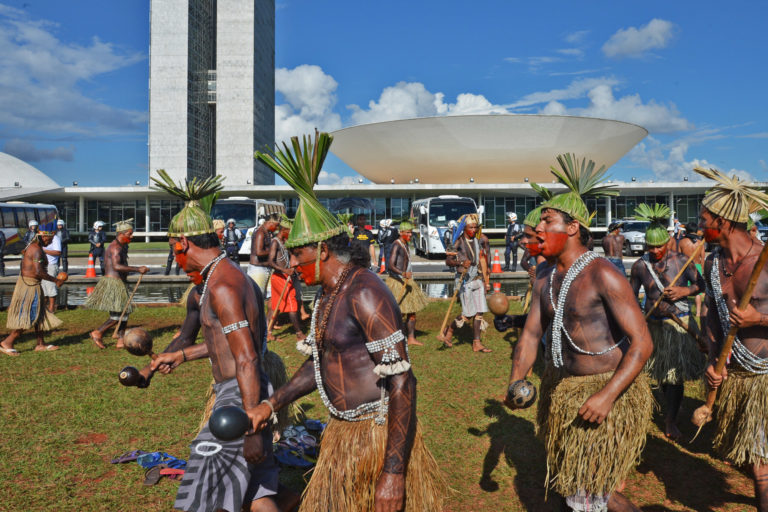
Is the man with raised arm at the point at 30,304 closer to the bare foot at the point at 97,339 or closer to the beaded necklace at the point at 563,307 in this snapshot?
the bare foot at the point at 97,339

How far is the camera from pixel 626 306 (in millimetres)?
3006

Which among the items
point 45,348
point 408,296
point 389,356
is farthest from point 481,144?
point 389,356

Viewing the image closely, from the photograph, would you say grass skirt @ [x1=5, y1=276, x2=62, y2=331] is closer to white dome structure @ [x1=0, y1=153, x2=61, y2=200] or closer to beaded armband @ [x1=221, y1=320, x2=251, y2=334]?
beaded armband @ [x1=221, y1=320, x2=251, y2=334]

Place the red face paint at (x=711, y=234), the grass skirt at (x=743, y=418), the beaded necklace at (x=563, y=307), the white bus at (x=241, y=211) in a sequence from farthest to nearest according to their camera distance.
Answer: the white bus at (x=241, y=211) → the red face paint at (x=711, y=234) → the grass skirt at (x=743, y=418) → the beaded necklace at (x=563, y=307)

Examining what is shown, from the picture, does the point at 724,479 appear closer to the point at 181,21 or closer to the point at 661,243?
the point at 661,243

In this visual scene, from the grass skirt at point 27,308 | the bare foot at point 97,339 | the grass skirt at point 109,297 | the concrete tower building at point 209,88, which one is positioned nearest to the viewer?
the grass skirt at point 27,308

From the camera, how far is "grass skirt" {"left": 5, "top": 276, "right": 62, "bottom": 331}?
8672mm

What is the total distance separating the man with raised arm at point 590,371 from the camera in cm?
298

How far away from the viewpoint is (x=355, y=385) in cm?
280

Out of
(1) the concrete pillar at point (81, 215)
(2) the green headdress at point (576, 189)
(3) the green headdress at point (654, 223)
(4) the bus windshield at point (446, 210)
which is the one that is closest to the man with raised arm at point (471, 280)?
(3) the green headdress at point (654, 223)

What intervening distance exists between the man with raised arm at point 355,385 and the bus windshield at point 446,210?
24255mm

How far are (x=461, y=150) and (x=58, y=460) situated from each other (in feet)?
176

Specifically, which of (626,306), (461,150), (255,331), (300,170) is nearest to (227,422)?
(255,331)

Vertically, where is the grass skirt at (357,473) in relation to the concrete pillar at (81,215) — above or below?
below
